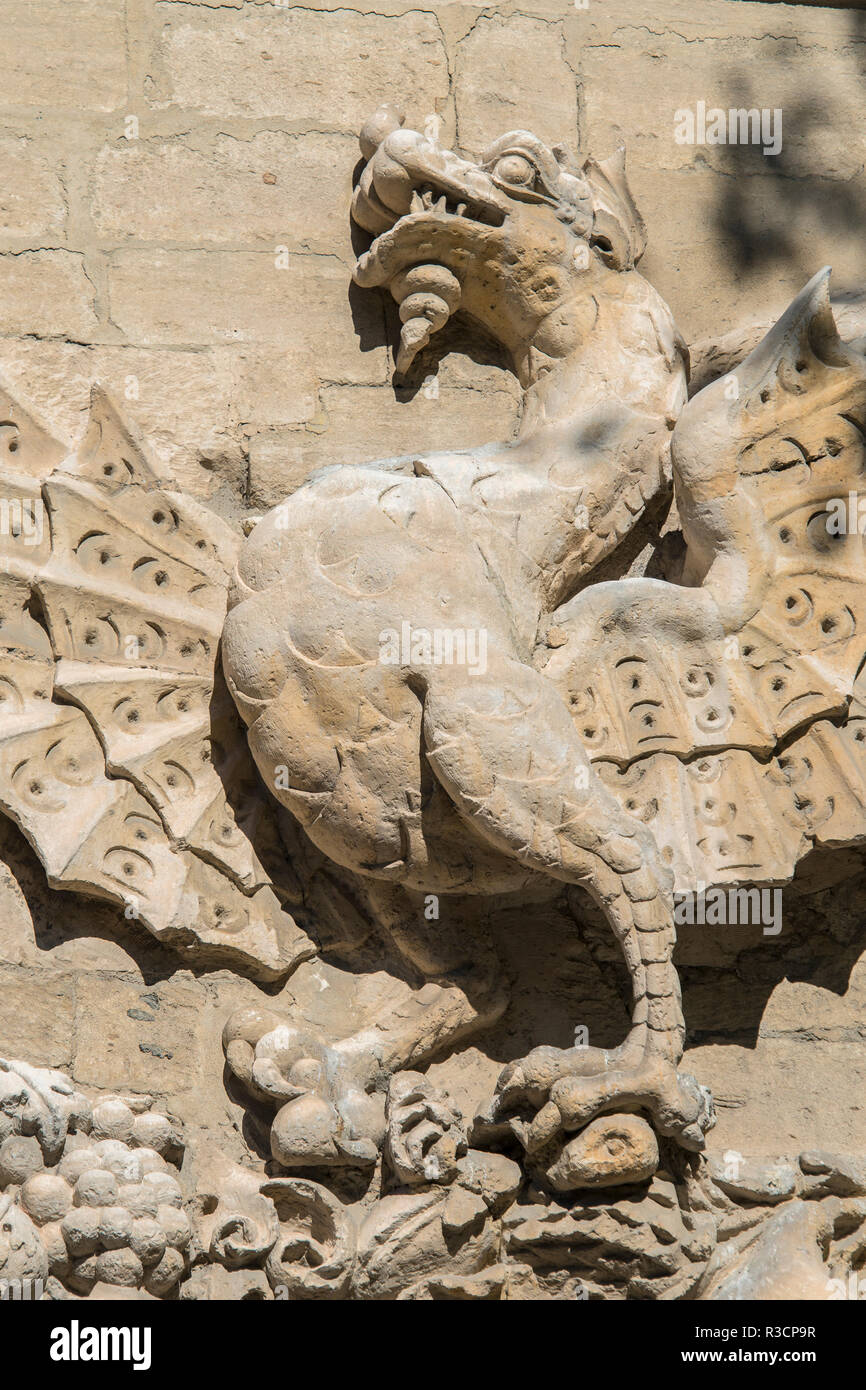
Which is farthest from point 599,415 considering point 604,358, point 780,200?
point 780,200

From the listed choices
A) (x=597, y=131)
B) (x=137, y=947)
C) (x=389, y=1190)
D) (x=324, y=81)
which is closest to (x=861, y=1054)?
(x=389, y=1190)

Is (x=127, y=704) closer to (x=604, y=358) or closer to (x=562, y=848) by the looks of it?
(x=562, y=848)

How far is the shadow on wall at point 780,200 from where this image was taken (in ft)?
12.5

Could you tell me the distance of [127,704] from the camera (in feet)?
10.5

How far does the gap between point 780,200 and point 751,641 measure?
3.64 feet

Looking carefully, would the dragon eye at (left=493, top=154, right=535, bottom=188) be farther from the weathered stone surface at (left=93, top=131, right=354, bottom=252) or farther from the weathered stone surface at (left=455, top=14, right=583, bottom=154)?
the weathered stone surface at (left=93, top=131, right=354, bottom=252)

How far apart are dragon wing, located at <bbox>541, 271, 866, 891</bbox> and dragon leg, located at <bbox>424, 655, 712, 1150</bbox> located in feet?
0.52

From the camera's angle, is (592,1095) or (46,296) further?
(46,296)

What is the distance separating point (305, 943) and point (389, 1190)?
18.1 inches

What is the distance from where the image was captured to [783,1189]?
10.1ft

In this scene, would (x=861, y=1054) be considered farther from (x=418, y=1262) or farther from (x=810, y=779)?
(x=418, y=1262)

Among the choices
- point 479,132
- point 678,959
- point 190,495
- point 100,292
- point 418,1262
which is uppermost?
point 479,132

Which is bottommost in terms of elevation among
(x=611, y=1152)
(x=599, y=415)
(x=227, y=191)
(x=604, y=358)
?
(x=611, y=1152)

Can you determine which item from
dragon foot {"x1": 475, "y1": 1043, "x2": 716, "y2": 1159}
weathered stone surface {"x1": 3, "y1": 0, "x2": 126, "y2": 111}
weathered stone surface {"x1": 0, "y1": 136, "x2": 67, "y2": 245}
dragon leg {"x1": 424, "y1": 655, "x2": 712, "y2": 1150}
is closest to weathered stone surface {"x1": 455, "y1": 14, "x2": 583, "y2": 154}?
weathered stone surface {"x1": 3, "y1": 0, "x2": 126, "y2": 111}
